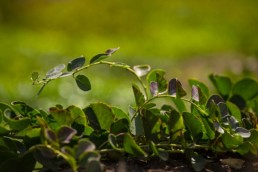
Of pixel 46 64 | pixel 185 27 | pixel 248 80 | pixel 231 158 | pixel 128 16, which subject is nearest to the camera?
pixel 231 158

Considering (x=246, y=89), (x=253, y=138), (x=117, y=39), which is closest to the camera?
(x=253, y=138)

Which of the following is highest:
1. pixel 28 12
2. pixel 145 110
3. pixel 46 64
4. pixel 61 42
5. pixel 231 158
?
pixel 28 12

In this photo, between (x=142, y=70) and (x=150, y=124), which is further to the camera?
(x=142, y=70)

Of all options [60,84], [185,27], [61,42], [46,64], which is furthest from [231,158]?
[185,27]

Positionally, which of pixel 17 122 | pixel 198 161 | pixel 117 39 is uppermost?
pixel 117 39

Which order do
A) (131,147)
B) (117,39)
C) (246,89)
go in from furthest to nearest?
(117,39)
(246,89)
(131,147)

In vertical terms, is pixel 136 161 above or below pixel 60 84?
below

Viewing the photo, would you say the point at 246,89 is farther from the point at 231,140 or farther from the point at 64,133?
the point at 64,133

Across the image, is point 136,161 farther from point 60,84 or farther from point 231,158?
point 60,84

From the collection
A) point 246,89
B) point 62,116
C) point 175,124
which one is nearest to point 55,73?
point 62,116
